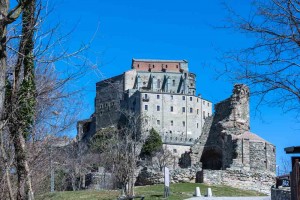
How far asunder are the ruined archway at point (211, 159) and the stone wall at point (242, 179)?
33.6ft

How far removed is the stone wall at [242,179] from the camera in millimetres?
36906

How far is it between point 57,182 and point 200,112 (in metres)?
85.0

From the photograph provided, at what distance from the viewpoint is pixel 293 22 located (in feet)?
32.7

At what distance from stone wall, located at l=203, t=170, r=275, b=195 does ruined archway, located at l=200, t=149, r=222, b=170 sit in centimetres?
1025

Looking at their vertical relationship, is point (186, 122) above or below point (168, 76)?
below

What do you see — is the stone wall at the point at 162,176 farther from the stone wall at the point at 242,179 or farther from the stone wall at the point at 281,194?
the stone wall at the point at 281,194

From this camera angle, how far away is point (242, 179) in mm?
38281

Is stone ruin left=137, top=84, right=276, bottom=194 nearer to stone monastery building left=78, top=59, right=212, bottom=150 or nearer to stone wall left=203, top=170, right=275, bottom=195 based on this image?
stone wall left=203, top=170, right=275, bottom=195

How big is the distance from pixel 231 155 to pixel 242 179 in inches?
254

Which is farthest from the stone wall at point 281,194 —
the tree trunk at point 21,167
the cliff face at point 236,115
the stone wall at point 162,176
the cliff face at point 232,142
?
the cliff face at point 236,115

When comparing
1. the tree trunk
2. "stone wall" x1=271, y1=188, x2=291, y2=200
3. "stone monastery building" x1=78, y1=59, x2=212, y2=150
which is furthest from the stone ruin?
"stone monastery building" x1=78, y1=59, x2=212, y2=150

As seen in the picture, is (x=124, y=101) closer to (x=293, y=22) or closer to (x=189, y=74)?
(x=189, y=74)

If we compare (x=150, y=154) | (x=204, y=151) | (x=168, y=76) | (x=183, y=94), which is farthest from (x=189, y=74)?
(x=204, y=151)

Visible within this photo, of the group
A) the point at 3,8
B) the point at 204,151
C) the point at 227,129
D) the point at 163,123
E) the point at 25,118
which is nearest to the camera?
the point at 3,8
